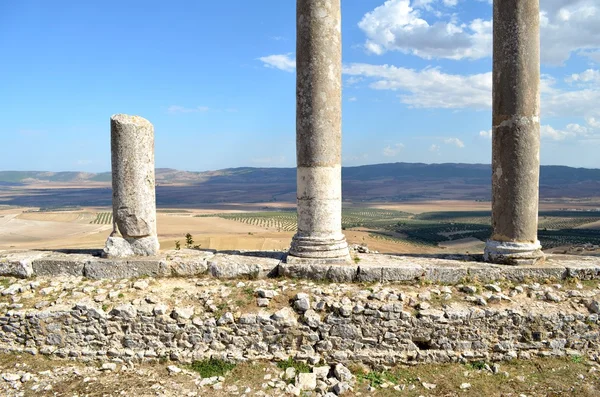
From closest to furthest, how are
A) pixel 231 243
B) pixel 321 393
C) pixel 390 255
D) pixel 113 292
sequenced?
1. pixel 321 393
2. pixel 113 292
3. pixel 390 255
4. pixel 231 243

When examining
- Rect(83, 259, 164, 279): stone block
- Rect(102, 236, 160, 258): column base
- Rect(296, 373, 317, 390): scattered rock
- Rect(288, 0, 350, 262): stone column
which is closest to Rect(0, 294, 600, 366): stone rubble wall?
Rect(296, 373, 317, 390): scattered rock

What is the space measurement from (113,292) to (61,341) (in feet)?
3.93

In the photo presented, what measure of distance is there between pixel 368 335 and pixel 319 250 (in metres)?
2.19

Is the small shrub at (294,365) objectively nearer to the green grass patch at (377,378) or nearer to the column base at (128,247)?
the green grass patch at (377,378)

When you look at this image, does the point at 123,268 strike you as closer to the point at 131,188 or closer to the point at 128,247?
the point at 128,247

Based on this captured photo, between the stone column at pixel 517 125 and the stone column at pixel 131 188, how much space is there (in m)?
7.75

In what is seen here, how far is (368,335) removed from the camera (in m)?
7.59

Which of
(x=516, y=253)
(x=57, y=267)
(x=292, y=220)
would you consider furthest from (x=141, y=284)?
(x=292, y=220)

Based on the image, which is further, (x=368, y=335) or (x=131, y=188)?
(x=131, y=188)

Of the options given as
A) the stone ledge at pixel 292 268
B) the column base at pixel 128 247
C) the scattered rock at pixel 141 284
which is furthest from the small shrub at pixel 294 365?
the column base at pixel 128 247

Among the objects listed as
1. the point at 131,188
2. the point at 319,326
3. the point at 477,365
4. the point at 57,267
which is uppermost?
the point at 131,188

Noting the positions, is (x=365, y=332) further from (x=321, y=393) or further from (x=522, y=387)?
(x=522, y=387)

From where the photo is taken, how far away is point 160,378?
7.14 meters

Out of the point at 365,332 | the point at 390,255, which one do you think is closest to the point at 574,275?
the point at 390,255
